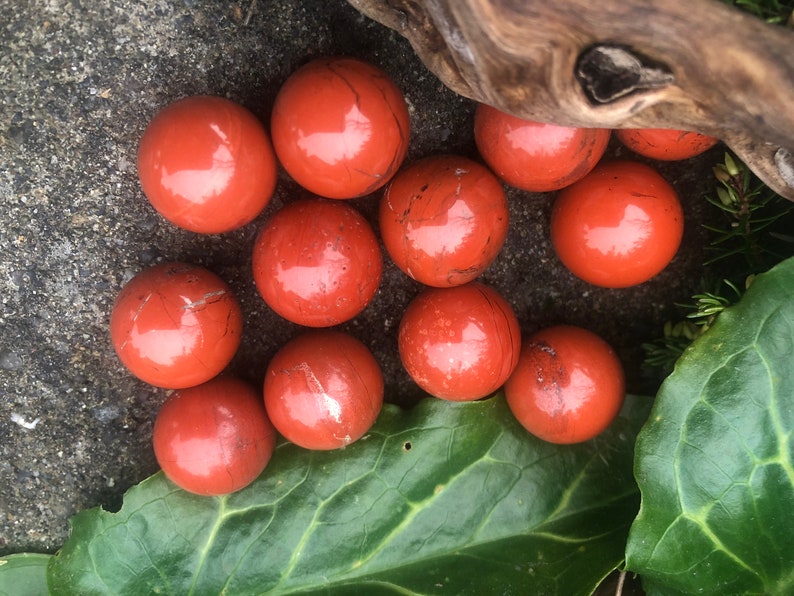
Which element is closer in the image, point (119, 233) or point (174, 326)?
point (174, 326)

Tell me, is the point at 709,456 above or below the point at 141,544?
above

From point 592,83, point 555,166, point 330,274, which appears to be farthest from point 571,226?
point 330,274

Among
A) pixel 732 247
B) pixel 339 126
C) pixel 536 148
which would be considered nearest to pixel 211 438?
pixel 339 126

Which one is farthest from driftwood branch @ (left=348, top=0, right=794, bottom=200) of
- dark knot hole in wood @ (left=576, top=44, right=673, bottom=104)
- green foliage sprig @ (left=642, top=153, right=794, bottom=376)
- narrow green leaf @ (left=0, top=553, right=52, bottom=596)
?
narrow green leaf @ (left=0, top=553, right=52, bottom=596)

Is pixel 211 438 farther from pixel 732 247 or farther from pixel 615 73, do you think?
pixel 732 247

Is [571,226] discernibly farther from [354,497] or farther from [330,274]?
[354,497]

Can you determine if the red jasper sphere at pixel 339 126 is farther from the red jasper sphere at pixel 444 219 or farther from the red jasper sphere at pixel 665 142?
the red jasper sphere at pixel 665 142
